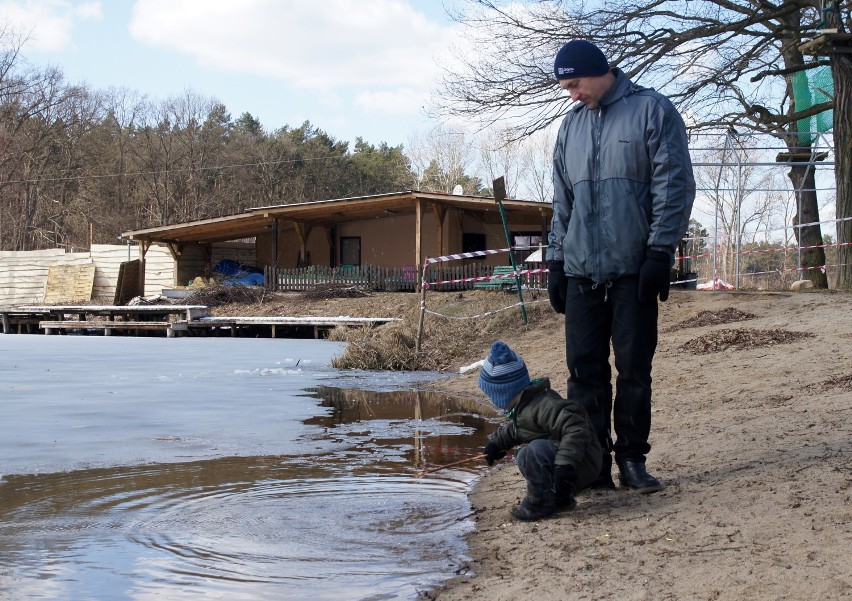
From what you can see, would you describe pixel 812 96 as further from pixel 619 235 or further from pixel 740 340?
pixel 619 235

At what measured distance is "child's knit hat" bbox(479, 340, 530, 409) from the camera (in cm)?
389

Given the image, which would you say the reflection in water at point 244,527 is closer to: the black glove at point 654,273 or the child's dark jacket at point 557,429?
the child's dark jacket at point 557,429

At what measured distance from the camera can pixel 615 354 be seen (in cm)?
407

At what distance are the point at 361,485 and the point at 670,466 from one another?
160 centimetres

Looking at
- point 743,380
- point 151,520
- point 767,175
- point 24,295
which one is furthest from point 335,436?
point 24,295

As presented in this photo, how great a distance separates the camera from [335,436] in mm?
6773

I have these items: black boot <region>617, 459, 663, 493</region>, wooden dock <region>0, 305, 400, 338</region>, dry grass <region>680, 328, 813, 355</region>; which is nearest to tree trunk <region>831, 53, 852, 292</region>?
dry grass <region>680, 328, 813, 355</region>

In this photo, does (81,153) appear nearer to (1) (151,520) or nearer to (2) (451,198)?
(2) (451,198)

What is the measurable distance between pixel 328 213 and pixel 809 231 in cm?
1504

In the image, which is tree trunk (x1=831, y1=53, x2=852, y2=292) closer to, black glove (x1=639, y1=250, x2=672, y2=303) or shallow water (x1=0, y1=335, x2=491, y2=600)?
shallow water (x1=0, y1=335, x2=491, y2=600)

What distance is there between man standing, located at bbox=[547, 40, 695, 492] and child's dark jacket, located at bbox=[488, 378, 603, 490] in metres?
0.31

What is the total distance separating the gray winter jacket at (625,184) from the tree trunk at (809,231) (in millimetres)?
17378

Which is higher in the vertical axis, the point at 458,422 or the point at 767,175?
the point at 767,175

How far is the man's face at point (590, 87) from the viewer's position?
4.07m
